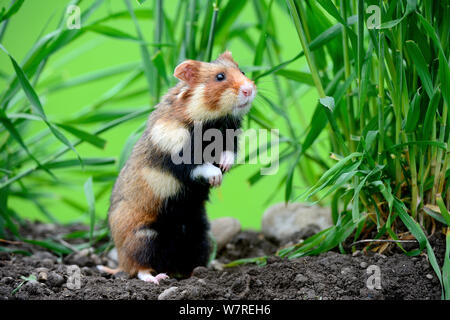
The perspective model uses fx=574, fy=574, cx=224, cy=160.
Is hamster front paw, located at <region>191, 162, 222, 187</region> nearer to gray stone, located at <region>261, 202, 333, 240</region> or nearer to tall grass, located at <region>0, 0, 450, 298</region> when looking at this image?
tall grass, located at <region>0, 0, 450, 298</region>

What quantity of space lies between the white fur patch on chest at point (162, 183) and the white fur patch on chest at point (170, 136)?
0.15 meters

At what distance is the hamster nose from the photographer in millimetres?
2689

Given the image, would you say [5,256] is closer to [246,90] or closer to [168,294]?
[168,294]

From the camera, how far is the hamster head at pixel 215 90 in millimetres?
2715

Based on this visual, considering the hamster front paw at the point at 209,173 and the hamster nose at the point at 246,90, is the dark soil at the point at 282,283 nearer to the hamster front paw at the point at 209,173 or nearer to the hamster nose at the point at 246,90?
the hamster front paw at the point at 209,173

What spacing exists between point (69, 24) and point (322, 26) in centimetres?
140

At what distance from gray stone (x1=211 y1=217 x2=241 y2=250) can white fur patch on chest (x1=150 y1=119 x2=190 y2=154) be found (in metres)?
1.07

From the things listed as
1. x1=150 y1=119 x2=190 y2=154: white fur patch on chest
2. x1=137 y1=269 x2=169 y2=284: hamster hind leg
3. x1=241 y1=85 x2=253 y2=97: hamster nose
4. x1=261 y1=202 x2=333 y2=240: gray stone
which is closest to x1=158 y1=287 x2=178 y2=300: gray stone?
x1=137 y1=269 x2=169 y2=284: hamster hind leg

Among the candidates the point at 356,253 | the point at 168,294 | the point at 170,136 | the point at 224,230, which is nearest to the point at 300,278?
the point at 356,253

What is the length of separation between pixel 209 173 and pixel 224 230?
3.66 ft

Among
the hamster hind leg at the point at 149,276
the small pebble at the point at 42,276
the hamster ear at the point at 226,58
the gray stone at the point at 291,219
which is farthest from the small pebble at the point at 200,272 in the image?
the hamster ear at the point at 226,58

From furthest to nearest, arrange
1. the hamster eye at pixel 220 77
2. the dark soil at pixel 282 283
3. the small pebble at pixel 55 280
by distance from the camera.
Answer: the hamster eye at pixel 220 77
the small pebble at pixel 55 280
the dark soil at pixel 282 283
